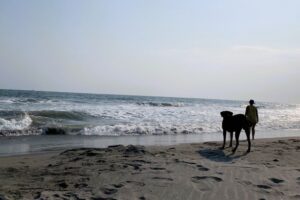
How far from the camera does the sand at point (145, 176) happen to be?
5871 millimetres

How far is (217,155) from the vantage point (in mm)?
9977

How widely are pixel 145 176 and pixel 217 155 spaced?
3.66 meters

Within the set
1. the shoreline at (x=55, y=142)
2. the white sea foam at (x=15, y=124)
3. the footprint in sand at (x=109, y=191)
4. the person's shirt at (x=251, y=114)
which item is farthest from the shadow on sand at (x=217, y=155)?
the white sea foam at (x=15, y=124)

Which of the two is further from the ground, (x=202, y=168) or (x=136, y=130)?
(x=202, y=168)

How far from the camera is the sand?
587 centimetres

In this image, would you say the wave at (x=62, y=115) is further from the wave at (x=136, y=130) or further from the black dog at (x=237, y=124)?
the black dog at (x=237, y=124)

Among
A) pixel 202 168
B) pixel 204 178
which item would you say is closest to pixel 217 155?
pixel 202 168

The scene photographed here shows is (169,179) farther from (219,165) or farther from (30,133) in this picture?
(30,133)

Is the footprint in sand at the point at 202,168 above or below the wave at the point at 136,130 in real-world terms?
above

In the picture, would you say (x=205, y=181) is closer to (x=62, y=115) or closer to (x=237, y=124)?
(x=237, y=124)

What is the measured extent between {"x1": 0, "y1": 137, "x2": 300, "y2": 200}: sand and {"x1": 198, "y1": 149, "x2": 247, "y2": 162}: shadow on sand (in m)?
0.02

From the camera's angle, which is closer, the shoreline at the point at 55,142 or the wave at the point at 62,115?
the shoreline at the point at 55,142

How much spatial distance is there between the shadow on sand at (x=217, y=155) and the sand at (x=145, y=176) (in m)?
0.02

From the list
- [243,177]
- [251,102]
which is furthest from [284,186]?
[251,102]
